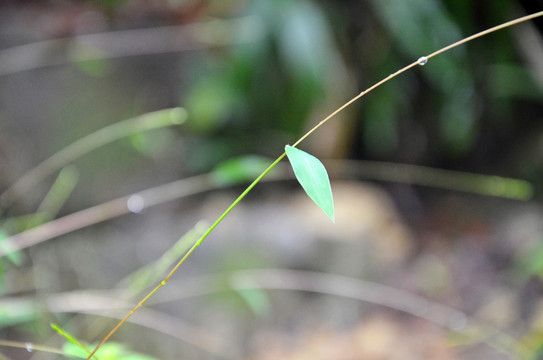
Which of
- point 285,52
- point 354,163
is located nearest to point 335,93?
point 285,52

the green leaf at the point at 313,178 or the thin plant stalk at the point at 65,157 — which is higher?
the thin plant stalk at the point at 65,157

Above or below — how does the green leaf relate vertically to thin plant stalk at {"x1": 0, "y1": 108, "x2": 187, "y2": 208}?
below

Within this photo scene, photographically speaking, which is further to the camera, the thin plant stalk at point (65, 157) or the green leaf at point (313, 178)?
the thin plant stalk at point (65, 157)

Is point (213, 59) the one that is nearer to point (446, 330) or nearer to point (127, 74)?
point (127, 74)

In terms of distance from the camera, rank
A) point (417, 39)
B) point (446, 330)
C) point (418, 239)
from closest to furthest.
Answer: point (446, 330)
point (417, 39)
point (418, 239)

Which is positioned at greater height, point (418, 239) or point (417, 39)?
point (417, 39)

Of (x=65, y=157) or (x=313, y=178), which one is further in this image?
(x=65, y=157)

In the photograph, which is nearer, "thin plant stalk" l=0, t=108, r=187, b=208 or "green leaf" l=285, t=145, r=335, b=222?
"green leaf" l=285, t=145, r=335, b=222

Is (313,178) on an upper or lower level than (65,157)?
lower
